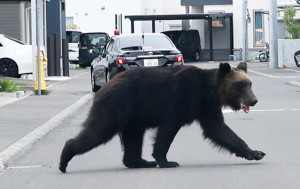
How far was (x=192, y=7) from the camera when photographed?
65250mm

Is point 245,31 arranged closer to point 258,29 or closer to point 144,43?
point 258,29

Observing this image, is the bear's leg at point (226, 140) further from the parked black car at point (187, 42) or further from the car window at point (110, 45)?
the parked black car at point (187, 42)

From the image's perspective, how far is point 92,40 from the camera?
48969 mm

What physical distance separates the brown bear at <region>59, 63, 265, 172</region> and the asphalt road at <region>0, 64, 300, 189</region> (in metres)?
0.38

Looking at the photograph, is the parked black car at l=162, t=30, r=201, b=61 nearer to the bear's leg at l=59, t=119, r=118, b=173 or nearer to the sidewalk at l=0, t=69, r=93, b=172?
the sidewalk at l=0, t=69, r=93, b=172

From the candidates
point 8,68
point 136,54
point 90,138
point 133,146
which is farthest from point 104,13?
point 90,138

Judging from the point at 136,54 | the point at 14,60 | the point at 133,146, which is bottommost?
the point at 133,146

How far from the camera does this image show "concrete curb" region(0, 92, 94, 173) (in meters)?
12.4

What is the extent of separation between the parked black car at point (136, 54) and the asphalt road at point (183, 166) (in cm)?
602

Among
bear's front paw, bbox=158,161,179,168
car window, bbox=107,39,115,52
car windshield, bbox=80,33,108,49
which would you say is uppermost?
car windshield, bbox=80,33,108,49

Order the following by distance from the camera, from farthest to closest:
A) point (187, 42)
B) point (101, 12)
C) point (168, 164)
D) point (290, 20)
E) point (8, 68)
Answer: point (101, 12) < point (187, 42) < point (290, 20) < point (8, 68) < point (168, 164)

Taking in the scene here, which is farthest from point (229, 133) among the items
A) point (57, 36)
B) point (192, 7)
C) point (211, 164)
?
point (192, 7)

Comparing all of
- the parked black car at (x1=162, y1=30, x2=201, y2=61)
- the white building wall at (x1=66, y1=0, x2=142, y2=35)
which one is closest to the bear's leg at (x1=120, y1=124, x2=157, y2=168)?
the parked black car at (x1=162, y1=30, x2=201, y2=61)

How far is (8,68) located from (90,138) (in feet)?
67.4
